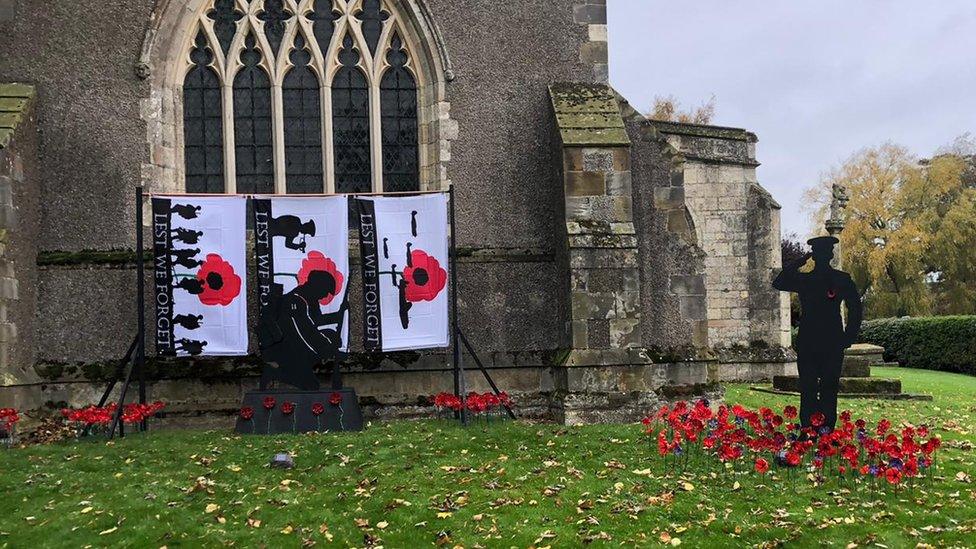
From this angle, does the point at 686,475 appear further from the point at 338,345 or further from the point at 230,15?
the point at 230,15

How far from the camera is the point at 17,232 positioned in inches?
455

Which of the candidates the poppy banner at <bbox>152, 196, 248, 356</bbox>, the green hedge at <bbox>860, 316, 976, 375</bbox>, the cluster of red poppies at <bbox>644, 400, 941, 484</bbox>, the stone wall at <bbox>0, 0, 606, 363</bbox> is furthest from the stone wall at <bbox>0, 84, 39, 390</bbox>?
the green hedge at <bbox>860, 316, 976, 375</bbox>

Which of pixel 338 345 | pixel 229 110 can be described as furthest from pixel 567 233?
pixel 229 110

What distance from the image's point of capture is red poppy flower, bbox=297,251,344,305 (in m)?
11.9

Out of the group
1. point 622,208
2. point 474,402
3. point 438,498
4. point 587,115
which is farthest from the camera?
point 587,115

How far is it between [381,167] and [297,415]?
4.00 meters

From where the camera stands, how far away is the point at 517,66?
1323 cm

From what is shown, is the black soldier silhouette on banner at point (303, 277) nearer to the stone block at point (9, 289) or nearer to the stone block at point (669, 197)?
the stone block at point (9, 289)

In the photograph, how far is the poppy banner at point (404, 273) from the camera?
12.0 m

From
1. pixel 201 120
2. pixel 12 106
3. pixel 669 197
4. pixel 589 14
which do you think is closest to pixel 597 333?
pixel 669 197

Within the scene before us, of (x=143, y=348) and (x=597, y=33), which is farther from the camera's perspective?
(x=597, y=33)

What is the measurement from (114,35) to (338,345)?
5.49 meters

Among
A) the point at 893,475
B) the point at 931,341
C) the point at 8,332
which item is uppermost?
the point at 8,332

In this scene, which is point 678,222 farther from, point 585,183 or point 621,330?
point 621,330
